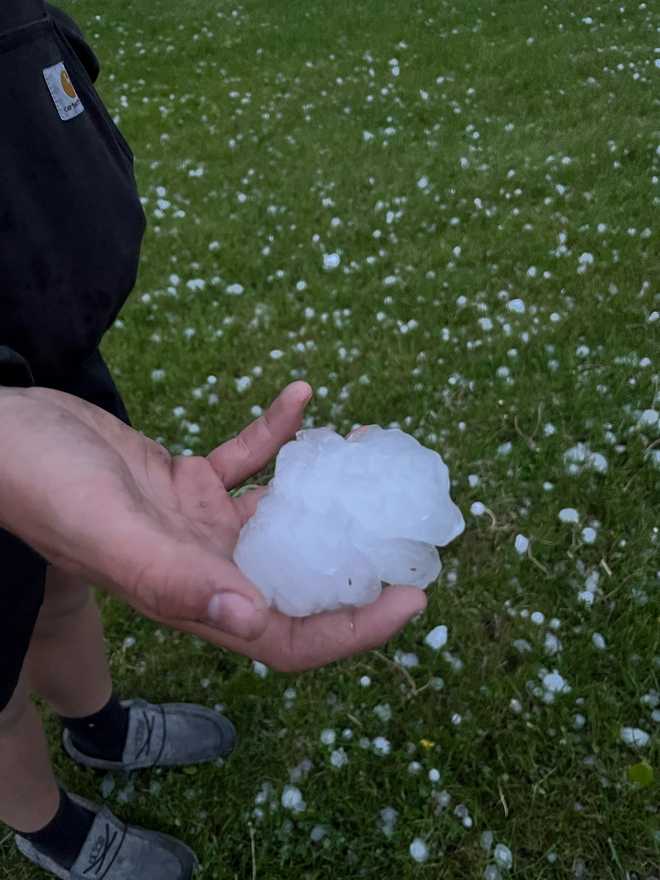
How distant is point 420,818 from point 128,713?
101cm

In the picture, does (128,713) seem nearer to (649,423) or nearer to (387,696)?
(387,696)

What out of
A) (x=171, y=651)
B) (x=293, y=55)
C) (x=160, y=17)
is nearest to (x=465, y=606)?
(x=171, y=651)

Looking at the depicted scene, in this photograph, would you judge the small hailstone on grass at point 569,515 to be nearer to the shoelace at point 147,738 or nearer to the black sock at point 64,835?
the shoelace at point 147,738

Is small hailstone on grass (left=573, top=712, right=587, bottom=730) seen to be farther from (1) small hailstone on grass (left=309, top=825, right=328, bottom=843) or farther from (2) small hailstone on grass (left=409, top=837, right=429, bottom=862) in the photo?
(1) small hailstone on grass (left=309, top=825, right=328, bottom=843)

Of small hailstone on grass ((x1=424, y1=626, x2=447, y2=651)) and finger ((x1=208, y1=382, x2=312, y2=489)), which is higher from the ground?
finger ((x1=208, y1=382, x2=312, y2=489))

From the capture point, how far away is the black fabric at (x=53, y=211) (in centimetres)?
163

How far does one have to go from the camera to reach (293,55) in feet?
26.3

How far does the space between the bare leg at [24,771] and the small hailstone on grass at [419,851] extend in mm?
1030

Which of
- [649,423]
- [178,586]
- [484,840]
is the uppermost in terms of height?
[178,586]

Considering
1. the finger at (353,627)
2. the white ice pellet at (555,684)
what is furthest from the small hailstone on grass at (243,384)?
the finger at (353,627)

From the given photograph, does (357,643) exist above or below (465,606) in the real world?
above

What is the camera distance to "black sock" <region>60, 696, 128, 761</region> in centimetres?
241

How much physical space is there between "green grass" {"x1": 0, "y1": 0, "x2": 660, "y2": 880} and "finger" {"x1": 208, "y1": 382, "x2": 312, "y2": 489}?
112 centimetres

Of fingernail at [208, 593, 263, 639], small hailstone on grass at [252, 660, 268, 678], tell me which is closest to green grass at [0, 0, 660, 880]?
small hailstone on grass at [252, 660, 268, 678]
